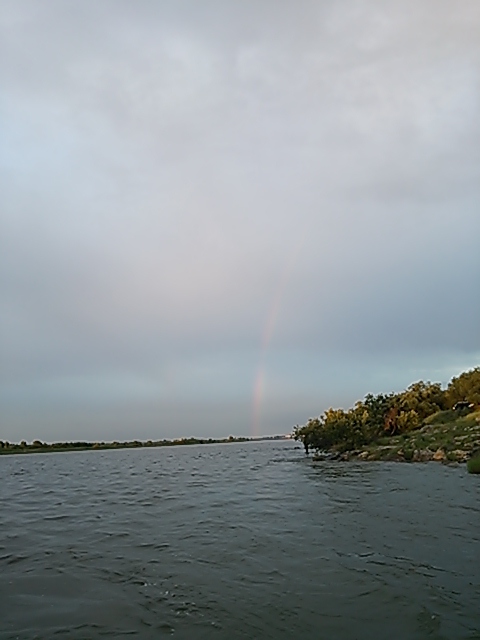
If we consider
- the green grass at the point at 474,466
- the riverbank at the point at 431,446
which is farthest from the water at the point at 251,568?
the riverbank at the point at 431,446

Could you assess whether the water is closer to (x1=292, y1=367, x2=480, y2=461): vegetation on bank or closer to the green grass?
the green grass

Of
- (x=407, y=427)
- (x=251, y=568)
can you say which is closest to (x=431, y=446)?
(x=407, y=427)

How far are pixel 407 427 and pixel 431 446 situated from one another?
878 inches

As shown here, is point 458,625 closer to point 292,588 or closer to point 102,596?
point 292,588

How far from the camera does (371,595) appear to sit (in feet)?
39.9

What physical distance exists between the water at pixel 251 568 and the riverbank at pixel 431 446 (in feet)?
55.4

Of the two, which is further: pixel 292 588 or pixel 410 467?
Answer: pixel 410 467

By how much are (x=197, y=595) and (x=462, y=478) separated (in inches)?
1033

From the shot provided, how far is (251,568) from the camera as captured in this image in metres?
14.9

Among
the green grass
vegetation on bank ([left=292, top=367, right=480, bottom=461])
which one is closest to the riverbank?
vegetation on bank ([left=292, top=367, right=480, bottom=461])

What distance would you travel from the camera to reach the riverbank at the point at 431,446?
149 ft

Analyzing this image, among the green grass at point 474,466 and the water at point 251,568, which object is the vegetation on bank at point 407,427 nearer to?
A: the green grass at point 474,466

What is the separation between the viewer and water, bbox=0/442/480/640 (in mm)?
10617

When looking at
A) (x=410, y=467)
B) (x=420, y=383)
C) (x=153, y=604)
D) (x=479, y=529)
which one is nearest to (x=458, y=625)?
(x=153, y=604)
